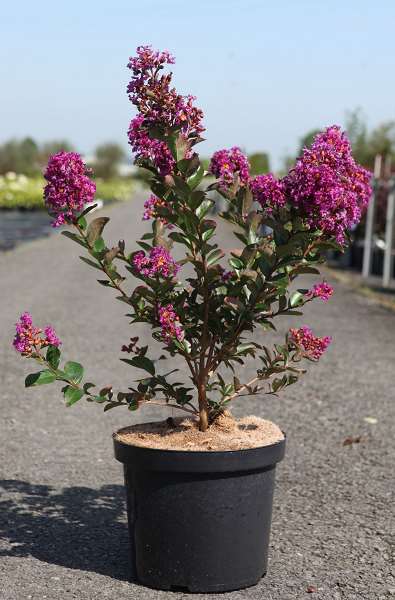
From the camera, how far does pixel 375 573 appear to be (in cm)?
390

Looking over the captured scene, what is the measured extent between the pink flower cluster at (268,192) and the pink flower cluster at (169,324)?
53 centimetres

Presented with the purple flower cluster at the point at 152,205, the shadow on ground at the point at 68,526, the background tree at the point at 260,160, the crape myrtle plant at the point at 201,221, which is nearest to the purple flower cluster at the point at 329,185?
the crape myrtle plant at the point at 201,221

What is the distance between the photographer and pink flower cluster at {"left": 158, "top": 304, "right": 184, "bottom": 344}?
360 centimetres

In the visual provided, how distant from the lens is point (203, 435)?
3715 millimetres

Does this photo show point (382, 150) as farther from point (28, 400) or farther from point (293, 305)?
point (293, 305)

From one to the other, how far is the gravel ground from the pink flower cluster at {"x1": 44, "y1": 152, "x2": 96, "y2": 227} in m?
1.43

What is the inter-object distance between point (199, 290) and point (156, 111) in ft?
2.33

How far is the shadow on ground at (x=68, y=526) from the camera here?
13.1 ft

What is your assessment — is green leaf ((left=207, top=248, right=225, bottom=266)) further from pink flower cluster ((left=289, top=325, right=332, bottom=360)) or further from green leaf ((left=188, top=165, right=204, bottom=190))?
pink flower cluster ((left=289, top=325, right=332, bottom=360))

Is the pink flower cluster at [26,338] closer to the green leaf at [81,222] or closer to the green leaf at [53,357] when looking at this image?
the green leaf at [53,357]

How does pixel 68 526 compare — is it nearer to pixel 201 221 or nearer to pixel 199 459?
pixel 199 459

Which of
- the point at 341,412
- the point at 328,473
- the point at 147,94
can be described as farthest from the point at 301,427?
the point at 147,94

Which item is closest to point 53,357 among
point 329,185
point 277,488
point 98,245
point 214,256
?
point 98,245

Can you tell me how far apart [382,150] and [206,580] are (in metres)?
24.2
